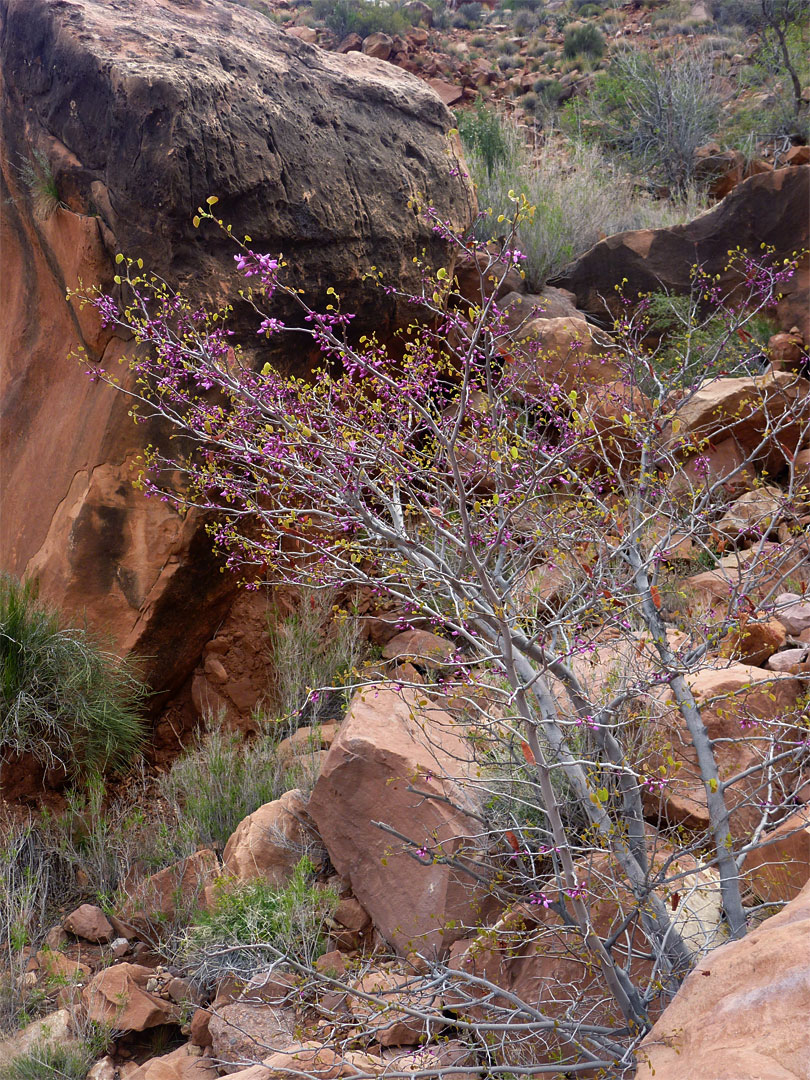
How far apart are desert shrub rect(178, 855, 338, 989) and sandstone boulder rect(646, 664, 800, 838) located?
134cm

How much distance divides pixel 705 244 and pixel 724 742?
554 centimetres

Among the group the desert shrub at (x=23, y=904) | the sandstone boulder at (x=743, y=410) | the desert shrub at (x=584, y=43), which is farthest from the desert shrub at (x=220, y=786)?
the desert shrub at (x=584, y=43)

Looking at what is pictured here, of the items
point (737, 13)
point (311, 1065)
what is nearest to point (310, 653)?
point (311, 1065)

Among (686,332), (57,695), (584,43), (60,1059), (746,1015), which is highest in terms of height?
(584,43)

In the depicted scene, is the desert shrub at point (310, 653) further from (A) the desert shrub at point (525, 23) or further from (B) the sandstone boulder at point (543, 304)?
(A) the desert shrub at point (525, 23)

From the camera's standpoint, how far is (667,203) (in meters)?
10.3

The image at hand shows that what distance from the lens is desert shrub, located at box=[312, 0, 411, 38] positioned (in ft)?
54.4

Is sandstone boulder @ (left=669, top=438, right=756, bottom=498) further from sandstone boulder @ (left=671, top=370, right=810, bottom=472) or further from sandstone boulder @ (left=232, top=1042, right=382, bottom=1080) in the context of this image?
sandstone boulder @ (left=232, top=1042, right=382, bottom=1080)

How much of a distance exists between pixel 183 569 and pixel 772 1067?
375 centimetres

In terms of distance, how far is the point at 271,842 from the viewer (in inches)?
141

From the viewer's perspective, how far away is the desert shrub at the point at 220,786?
4023mm

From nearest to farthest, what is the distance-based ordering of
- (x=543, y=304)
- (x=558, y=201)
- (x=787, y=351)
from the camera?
(x=787, y=351) < (x=543, y=304) < (x=558, y=201)

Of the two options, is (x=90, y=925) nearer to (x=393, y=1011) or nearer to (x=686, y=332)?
(x=393, y=1011)

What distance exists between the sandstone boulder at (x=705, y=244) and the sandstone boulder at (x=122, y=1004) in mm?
5974
